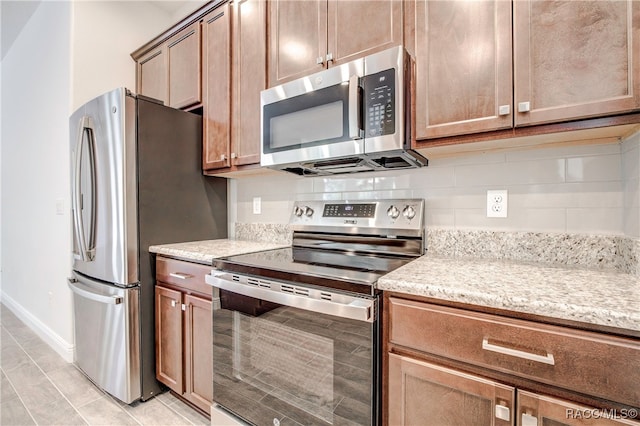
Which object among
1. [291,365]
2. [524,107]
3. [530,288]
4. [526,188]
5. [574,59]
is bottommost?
[291,365]

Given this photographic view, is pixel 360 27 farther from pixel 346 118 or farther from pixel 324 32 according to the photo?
pixel 346 118

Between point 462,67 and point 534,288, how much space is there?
0.84 meters

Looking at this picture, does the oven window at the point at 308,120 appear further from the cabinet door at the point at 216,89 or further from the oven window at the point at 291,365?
the oven window at the point at 291,365

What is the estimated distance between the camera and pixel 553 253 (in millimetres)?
1269

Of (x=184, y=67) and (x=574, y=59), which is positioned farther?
(x=184, y=67)

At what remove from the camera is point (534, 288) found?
0.89 m

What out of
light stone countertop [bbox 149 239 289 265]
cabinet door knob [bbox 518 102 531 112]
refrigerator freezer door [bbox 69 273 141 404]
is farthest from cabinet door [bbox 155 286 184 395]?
cabinet door knob [bbox 518 102 531 112]

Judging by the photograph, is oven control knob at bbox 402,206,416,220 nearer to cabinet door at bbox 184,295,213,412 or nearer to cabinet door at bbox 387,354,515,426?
cabinet door at bbox 387,354,515,426

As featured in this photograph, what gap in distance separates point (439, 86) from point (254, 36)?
3.76ft

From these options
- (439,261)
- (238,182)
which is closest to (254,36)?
(238,182)

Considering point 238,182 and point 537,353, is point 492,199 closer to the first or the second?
point 537,353

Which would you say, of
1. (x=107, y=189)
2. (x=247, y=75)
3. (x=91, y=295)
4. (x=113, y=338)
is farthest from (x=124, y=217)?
(x=247, y=75)

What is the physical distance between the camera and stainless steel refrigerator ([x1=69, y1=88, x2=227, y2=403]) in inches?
67.6

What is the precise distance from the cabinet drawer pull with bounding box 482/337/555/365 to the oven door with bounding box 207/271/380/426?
32cm
